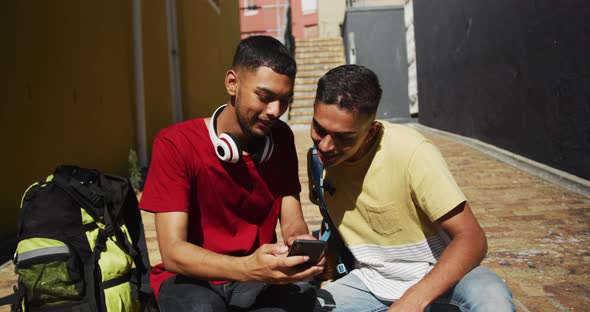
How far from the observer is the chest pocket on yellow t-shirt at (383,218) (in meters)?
2.19

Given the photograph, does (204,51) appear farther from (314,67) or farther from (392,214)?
(392,214)

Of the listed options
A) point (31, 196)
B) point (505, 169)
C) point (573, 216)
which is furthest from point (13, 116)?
point (505, 169)

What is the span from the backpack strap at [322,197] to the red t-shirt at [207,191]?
0.22 m

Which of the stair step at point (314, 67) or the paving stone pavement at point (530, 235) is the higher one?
the stair step at point (314, 67)

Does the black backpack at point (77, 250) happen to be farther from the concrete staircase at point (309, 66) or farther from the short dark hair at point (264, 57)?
the concrete staircase at point (309, 66)

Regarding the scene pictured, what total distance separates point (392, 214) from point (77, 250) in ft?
4.60

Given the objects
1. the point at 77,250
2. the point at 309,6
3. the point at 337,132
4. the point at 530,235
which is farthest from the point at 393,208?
the point at 309,6

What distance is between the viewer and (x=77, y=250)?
2164 millimetres

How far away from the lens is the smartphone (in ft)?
5.81

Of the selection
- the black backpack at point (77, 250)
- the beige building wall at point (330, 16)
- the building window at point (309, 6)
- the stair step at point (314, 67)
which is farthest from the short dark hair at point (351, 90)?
the building window at point (309, 6)

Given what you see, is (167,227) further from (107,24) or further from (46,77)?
(107,24)

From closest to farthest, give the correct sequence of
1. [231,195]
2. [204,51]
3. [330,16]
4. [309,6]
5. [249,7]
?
[231,195] → [204,51] → [330,16] → [309,6] → [249,7]

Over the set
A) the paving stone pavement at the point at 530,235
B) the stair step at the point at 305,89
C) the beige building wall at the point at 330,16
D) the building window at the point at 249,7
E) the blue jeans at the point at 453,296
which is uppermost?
the building window at the point at 249,7

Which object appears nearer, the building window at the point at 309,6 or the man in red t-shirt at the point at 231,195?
the man in red t-shirt at the point at 231,195
